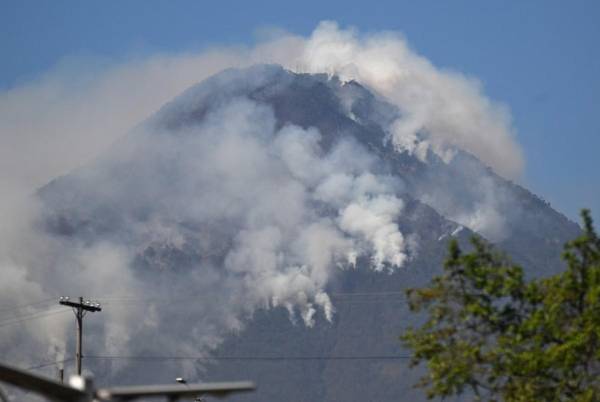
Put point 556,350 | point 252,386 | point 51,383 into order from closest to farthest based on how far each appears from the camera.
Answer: point 51,383 < point 252,386 < point 556,350

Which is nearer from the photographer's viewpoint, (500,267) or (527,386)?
(527,386)

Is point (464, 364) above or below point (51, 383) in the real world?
above

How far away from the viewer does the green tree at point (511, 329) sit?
5006 centimetres

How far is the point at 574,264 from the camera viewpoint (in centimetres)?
5225

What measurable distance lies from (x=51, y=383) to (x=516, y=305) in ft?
98.4

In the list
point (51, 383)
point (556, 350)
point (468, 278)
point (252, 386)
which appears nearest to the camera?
point (51, 383)

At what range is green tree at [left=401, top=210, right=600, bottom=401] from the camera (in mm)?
50062

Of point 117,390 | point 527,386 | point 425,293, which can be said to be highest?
point 425,293

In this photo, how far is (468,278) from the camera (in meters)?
52.6

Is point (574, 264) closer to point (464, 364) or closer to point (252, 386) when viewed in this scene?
point (464, 364)

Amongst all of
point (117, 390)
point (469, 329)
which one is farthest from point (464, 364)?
point (117, 390)

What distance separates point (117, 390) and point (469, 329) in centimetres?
2633

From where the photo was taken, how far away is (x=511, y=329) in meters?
51.3

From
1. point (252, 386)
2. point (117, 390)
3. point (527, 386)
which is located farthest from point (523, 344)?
point (117, 390)
